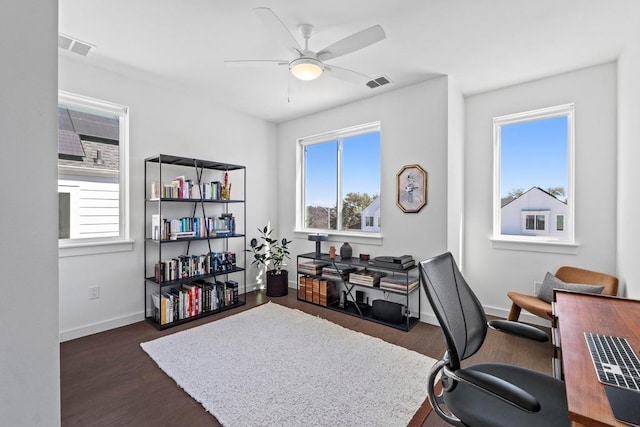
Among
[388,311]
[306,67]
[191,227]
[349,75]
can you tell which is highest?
[349,75]

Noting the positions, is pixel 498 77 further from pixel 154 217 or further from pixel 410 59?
pixel 154 217

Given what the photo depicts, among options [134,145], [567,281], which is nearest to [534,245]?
A: [567,281]

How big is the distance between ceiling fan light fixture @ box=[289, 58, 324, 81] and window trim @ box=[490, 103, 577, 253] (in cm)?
237

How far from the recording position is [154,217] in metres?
3.22

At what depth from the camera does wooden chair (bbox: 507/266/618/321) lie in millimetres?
2498

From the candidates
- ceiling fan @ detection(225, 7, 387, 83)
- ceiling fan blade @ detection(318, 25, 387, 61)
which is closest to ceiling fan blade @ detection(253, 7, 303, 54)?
ceiling fan @ detection(225, 7, 387, 83)

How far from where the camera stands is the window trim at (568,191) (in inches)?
117

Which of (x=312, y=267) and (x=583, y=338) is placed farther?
(x=312, y=267)

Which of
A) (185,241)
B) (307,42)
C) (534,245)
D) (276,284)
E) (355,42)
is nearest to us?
(355,42)

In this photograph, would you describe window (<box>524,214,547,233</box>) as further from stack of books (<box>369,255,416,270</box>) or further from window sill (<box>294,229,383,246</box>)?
window sill (<box>294,229,383,246</box>)

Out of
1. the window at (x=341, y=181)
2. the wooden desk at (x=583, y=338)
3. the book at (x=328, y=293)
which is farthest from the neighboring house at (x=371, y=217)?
the wooden desk at (x=583, y=338)

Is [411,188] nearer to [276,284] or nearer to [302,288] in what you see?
[302,288]

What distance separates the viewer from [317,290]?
3.84 meters

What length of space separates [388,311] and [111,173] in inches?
133
